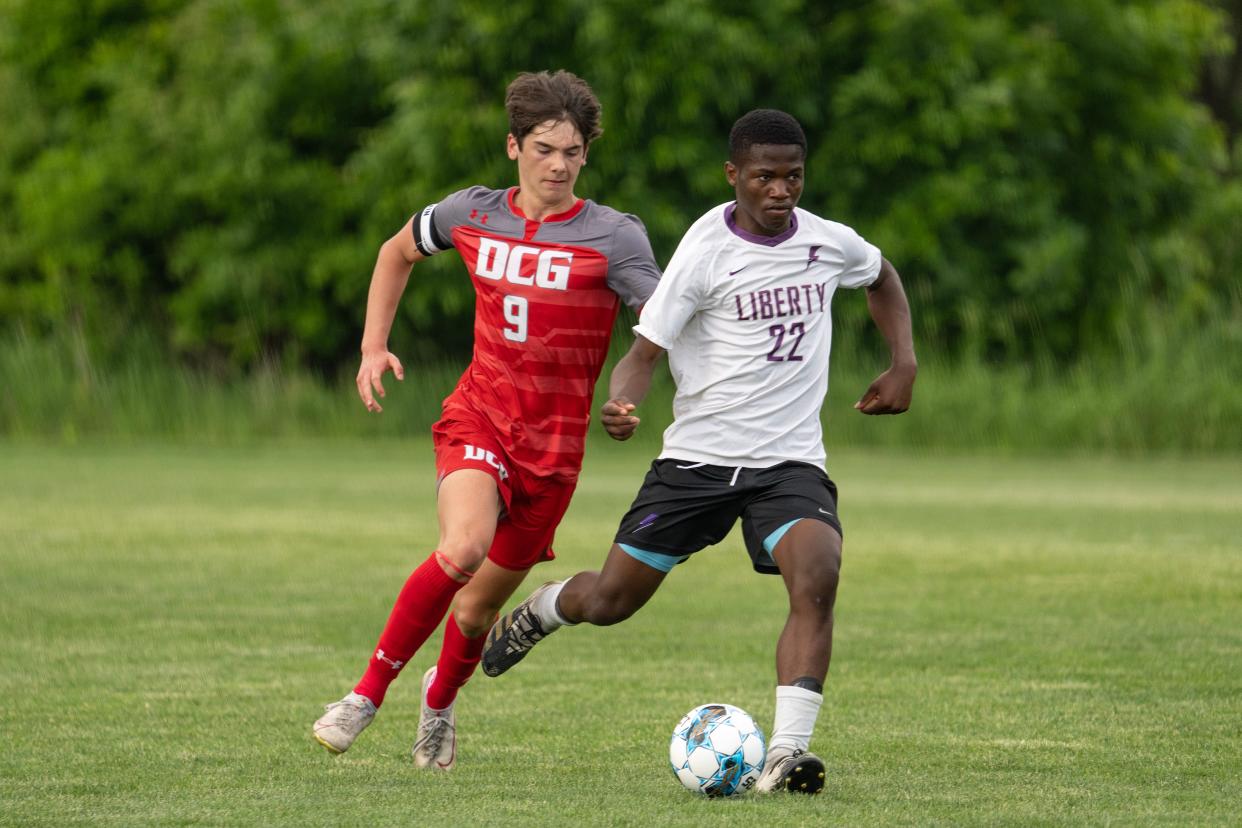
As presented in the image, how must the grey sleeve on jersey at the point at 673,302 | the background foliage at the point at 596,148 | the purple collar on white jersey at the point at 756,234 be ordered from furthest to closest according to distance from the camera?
the background foliage at the point at 596,148 < the purple collar on white jersey at the point at 756,234 < the grey sleeve on jersey at the point at 673,302

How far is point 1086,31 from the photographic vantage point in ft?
101

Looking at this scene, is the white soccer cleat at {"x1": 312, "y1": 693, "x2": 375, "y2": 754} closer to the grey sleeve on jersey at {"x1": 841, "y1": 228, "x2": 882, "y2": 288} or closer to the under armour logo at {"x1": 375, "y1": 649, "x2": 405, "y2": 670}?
the under armour logo at {"x1": 375, "y1": 649, "x2": 405, "y2": 670}

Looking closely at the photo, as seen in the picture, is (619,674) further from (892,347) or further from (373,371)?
(892,347)

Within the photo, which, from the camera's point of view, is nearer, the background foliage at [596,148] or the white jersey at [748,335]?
the white jersey at [748,335]

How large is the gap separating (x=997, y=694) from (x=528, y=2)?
73.9 feet

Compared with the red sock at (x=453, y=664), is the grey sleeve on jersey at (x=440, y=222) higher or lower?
higher

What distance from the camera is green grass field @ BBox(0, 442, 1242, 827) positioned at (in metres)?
5.96

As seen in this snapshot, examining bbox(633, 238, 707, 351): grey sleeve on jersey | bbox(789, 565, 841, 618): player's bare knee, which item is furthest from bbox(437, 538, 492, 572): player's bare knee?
bbox(789, 565, 841, 618): player's bare knee

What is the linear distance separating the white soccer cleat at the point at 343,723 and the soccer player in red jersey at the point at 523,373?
12 cm

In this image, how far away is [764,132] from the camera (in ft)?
21.1

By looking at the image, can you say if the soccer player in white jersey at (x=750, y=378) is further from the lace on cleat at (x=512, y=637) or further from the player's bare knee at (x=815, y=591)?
the lace on cleat at (x=512, y=637)

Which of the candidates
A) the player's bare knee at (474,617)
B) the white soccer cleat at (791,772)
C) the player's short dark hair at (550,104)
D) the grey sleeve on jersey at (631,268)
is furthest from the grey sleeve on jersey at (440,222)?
the white soccer cleat at (791,772)

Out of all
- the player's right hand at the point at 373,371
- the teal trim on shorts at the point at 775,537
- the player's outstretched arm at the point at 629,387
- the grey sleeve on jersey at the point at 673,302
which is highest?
the grey sleeve on jersey at the point at 673,302

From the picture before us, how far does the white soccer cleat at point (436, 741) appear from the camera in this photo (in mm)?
6676
